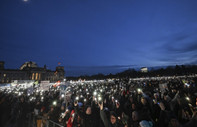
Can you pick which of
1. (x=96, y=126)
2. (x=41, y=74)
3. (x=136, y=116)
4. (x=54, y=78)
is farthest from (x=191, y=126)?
(x=54, y=78)

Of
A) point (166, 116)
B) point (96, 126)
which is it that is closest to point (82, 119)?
point (96, 126)

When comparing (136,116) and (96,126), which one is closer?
(136,116)

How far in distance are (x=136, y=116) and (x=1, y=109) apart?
17.1 feet

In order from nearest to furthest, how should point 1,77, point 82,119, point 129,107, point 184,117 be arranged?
1. point 184,117
2. point 82,119
3. point 129,107
4. point 1,77

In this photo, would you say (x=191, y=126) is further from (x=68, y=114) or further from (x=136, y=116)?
(x=68, y=114)

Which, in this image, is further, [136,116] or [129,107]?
[129,107]

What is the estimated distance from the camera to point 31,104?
1055cm

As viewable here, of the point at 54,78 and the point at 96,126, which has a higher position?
the point at 96,126

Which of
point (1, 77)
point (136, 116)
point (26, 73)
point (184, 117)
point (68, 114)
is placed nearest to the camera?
point (136, 116)

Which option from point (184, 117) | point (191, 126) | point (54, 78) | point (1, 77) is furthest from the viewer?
point (54, 78)

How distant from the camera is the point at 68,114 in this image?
19.8 feet

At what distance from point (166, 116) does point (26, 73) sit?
419ft

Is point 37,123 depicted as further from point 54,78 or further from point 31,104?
point 54,78

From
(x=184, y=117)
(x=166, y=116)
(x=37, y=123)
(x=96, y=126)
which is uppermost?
(x=166, y=116)
